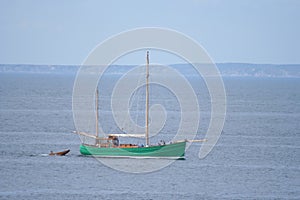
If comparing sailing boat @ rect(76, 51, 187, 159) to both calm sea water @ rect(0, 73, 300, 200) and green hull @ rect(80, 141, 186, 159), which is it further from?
A: calm sea water @ rect(0, 73, 300, 200)

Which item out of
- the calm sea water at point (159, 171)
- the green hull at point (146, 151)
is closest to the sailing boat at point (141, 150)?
the green hull at point (146, 151)

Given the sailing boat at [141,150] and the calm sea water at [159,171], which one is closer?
the calm sea water at [159,171]

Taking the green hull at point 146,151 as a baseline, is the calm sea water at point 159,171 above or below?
below

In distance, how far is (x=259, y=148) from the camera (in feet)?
249

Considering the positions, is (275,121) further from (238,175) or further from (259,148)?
(238,175)

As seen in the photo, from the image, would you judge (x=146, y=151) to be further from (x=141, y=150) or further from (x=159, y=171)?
(x=159, y=171)

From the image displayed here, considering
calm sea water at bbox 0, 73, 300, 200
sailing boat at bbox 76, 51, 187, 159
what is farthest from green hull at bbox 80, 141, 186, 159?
calm sea water at bbox 0, 73, 300, 200

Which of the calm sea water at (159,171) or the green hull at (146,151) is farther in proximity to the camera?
the green hull at (146,151)

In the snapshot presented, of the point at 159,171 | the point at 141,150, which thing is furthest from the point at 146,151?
the point at 159,171

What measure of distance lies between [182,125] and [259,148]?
2311 cm

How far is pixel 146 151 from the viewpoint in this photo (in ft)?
215

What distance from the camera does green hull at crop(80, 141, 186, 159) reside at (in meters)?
65.6

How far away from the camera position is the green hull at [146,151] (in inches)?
2584

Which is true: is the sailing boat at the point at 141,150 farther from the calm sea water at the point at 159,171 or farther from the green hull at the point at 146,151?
the calm sea water at the point at 159,171
